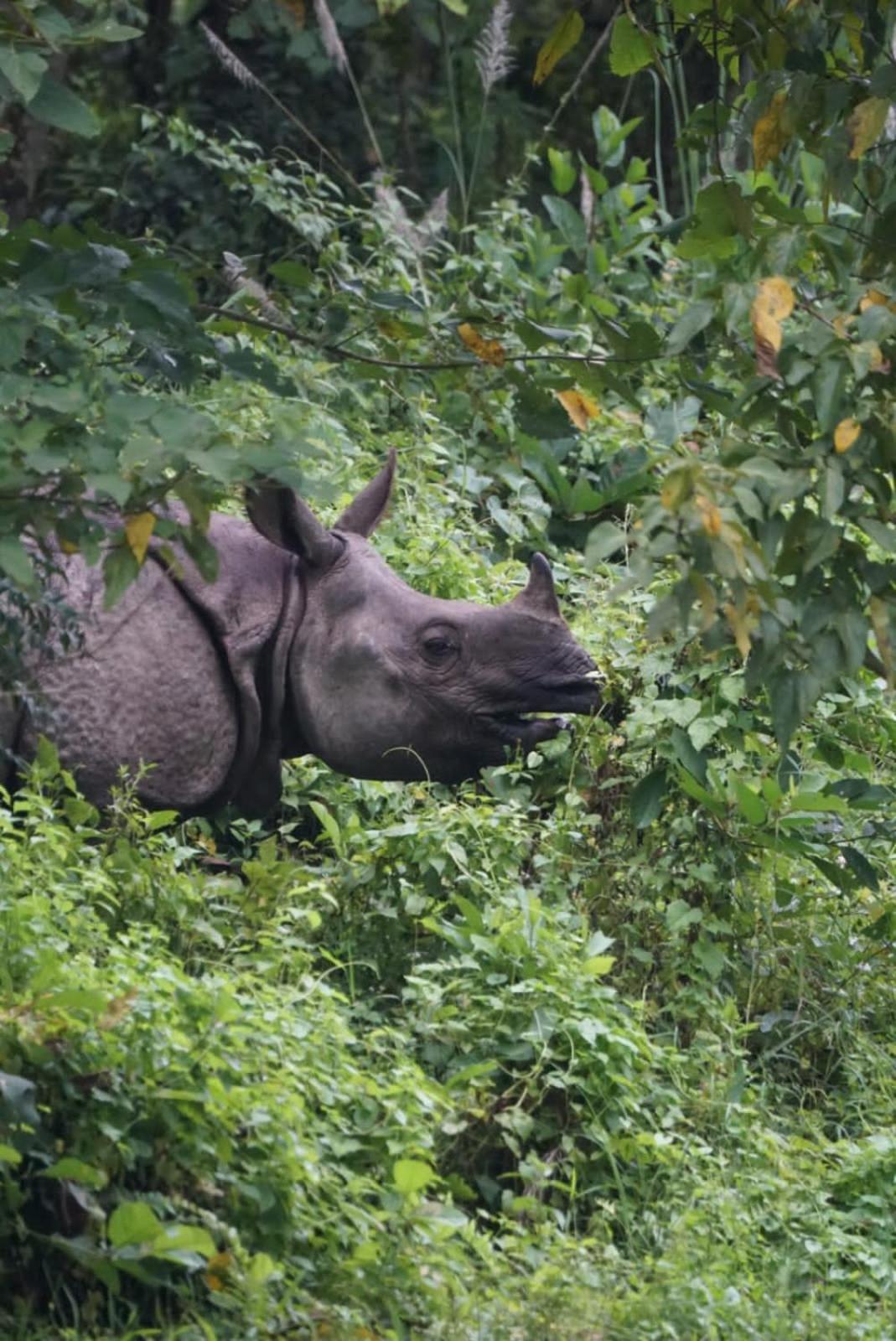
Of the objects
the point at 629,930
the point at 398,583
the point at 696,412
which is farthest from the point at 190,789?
the point at 696,412

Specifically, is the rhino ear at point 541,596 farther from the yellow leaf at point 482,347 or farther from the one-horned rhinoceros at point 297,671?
the yellow leaf at point 482,347

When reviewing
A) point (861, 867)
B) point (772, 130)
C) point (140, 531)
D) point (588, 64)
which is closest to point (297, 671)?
point (861, 867)

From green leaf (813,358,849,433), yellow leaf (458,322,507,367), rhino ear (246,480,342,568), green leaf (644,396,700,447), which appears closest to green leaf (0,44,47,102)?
yellow leaf (458,322,507,367)

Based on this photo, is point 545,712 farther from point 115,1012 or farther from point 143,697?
point 115,1012

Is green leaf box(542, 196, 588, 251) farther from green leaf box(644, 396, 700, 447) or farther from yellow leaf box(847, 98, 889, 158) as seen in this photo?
yellow leaf box(847, 98, 889, 158)

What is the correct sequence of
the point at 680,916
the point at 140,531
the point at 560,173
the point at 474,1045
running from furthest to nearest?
1. the point at 560,173
2. the point at 680,916
3. the point at 474,1045
4. the point at 140,531

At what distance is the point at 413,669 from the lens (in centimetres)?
590

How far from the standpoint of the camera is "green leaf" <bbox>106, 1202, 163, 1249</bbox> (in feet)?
13.0

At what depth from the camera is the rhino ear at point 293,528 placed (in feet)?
19.1

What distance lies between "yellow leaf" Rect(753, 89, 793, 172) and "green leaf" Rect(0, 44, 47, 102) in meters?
1.39

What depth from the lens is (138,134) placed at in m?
11.8

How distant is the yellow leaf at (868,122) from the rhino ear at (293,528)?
180cm

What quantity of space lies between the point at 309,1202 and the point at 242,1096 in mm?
236

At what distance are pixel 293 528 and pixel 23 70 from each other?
2055 millimetres
